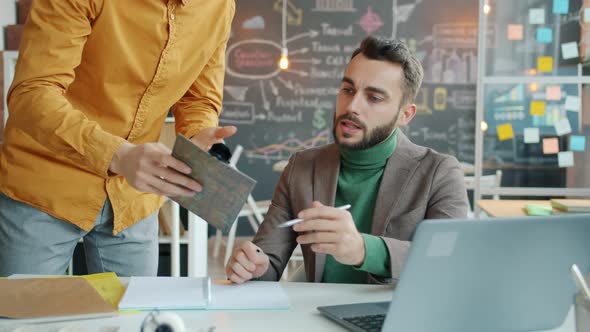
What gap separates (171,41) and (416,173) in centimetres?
70

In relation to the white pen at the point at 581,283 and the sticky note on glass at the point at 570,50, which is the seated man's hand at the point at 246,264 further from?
the sticky note on glass at the point at 570,50

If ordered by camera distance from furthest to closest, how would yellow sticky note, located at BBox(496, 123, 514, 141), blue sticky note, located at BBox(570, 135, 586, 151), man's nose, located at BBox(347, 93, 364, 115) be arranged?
yellow sticky note, located at BBox(496, 123, 514, 141)
blue sticky note, located at BBox(570, 135, 586, 151)
man's nose, located at BBox(347, 93, 364, 115)

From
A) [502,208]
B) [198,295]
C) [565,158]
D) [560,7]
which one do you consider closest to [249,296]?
[198,295]

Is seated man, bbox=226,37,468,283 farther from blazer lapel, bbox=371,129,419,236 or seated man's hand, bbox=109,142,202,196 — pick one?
seated man's hand, bbox=109,142,202,196

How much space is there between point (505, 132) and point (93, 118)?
399 centimetres

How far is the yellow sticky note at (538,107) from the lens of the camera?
15.8 ft

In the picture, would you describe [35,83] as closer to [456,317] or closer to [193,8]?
[193,8]

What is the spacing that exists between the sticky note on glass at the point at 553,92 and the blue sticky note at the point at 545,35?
33cm

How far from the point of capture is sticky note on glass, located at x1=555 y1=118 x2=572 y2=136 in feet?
15.4

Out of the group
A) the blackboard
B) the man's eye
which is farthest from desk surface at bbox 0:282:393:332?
the blackboard

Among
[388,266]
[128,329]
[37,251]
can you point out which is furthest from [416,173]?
[37,251]

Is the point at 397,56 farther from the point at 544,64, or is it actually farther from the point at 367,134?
the point at 544,64

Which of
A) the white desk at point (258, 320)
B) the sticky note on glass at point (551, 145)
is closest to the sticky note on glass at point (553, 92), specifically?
the sticky note on glass at point (551, 145)

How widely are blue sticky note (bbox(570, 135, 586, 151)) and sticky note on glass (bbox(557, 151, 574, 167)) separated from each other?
0.05 m
